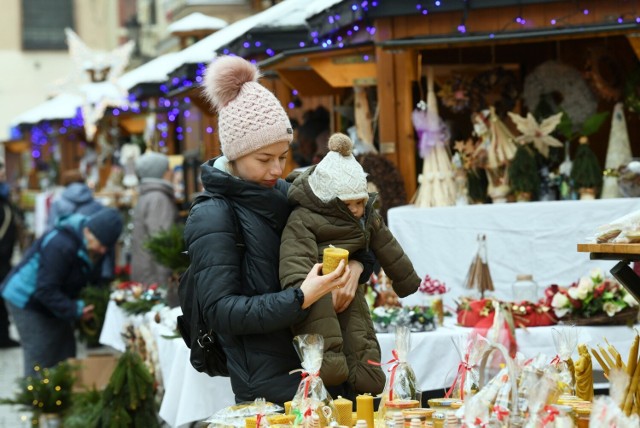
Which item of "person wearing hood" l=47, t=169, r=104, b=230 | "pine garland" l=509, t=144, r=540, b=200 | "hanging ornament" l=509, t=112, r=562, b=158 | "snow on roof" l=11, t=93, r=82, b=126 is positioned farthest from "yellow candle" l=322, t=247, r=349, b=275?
"snow on roof" l=11, t=93, r=82, b=126

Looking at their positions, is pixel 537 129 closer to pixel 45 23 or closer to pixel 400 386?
pixel 400 386

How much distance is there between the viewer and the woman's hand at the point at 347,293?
4.65 meters

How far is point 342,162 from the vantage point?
15.4ft

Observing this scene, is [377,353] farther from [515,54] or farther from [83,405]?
[515,54]

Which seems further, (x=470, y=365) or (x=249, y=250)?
(x=249, y=250)

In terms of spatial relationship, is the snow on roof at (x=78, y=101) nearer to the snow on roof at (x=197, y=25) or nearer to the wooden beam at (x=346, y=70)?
the snow on roof at (x=197, y=25)

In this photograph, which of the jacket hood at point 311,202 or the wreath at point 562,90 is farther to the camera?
the wreath at point 562,90

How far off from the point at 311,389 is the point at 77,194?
419 inches

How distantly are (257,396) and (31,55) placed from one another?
41145 mm

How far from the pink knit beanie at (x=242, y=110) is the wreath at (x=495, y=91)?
561 centimetres

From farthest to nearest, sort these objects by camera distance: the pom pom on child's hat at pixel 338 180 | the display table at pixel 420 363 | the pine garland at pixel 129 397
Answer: the pine garland at pixel 129 397 → the display table at pixel 420 363 → the pom pom on child's hat at pixel 338 180

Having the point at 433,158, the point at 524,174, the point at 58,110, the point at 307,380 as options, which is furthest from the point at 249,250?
the point at 58,110

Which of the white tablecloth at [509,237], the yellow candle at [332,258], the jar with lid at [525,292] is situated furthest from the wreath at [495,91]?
the yellow candle at [332,258]

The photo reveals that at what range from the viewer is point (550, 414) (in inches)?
137
